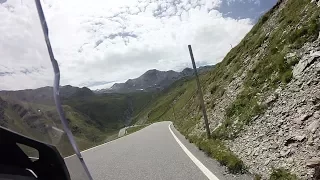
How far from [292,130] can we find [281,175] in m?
2.14

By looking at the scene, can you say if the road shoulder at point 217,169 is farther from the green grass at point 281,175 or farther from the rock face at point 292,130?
the green grass at point 281,175

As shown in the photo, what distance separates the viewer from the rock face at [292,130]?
21.4 feet

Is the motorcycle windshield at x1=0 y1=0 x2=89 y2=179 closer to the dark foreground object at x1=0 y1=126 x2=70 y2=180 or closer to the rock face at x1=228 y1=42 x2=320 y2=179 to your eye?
the dark foreground object at x1=0 y1=126 x2=70 y2=180

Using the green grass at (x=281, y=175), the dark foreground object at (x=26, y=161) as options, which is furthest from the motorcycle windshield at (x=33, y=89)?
the green grass at (x=281, y=175)

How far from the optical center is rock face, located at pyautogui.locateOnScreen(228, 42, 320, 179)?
6.54 m

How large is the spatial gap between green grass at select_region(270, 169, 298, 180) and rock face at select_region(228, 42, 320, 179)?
0.17m

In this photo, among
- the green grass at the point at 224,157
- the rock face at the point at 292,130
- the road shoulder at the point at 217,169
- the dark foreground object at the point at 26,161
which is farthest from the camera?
the green grass at the point at 224,157

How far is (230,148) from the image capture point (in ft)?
33.7

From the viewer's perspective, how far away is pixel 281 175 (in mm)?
5914

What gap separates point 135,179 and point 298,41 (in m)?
8.22

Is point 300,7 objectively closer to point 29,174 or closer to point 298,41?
point 298,41

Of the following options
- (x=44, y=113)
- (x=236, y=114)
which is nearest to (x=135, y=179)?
(x=44, y=113)

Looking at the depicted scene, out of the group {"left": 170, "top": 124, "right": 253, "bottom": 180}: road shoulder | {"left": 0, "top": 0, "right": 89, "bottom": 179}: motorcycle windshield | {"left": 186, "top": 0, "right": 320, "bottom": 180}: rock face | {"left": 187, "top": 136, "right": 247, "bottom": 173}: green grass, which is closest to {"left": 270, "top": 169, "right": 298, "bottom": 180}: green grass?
{"left": 186, "top": 0, "right": 320, "bottom": 180}: rock face

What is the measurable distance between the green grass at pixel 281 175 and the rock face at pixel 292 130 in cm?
17
